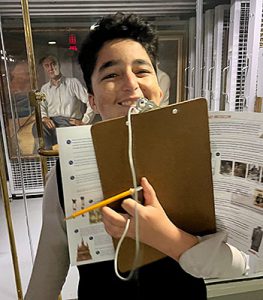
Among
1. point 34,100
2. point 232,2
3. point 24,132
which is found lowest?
point 24,132

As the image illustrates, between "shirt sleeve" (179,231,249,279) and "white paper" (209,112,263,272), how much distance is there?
22mm

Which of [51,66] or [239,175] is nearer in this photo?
[239,175]

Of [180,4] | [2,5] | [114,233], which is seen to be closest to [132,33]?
[114,233]

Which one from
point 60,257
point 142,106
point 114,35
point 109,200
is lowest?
point 60,257

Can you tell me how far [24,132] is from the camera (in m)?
2.18

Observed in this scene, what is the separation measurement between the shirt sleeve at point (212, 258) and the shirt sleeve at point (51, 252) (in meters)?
0.26

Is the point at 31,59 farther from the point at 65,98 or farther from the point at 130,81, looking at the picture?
the point at 130,81

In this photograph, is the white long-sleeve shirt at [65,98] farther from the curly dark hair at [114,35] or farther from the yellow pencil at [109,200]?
the yellow pencil at [109,200]

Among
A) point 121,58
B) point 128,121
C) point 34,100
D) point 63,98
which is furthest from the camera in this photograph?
point 63,98

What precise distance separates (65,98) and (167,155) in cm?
167

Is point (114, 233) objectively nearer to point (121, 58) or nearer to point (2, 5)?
point (121, 58)

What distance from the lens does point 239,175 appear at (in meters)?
0.45

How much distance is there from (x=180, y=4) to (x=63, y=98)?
1.05 meters

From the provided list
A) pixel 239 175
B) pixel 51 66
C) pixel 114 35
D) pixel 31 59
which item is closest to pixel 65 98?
pixel 51 66
